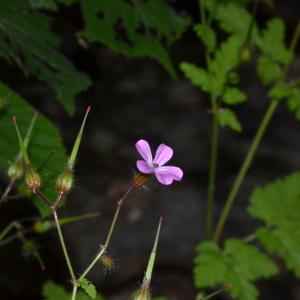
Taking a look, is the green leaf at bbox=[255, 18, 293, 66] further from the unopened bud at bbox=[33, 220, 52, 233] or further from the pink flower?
the pink flower

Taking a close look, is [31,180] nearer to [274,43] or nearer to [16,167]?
[16,167]

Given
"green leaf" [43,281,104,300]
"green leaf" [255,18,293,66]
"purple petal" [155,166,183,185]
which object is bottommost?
"purple petal" [155,166,183,185]

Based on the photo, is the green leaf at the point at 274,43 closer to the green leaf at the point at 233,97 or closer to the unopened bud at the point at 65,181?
the green leaf at the point at 233,97

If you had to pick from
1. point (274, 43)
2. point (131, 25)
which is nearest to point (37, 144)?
point (131, 25)

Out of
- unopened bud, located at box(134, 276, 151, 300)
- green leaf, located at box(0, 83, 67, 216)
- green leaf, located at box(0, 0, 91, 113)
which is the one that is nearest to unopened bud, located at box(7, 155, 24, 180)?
green leaf, located at box(0, 83, 67, 216)

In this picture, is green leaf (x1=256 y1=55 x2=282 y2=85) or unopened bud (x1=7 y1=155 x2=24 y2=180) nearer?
unopened bud (x1=7 y1=155 x2=24 y2=180)

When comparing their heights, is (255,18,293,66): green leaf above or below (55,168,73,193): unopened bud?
above

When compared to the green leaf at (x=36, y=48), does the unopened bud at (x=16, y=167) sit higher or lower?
lower

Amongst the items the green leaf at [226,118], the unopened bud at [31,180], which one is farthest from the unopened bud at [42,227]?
the green leaf at [226,118]
